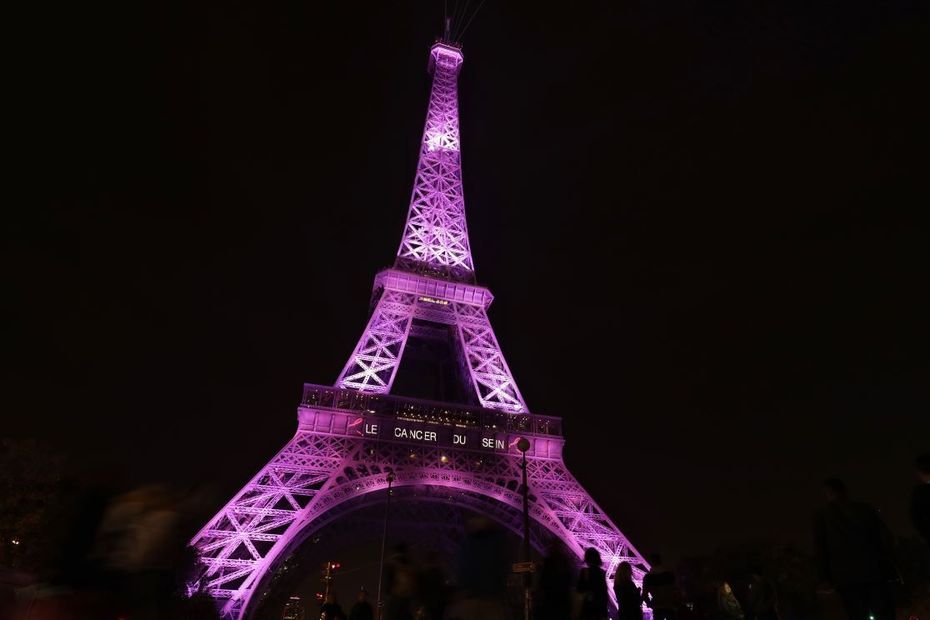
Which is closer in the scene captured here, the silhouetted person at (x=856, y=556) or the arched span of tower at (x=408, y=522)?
the silhouetted person at (x=856, y=556)

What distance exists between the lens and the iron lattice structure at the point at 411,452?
2741 cm

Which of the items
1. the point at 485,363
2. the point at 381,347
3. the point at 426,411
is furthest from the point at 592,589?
the point at 485,363

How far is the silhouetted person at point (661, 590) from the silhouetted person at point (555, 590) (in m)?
2.53

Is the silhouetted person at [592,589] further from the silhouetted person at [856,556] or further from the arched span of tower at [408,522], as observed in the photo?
the arched span of tower at [408,522]

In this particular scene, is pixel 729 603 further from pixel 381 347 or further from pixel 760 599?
pixel 381 347

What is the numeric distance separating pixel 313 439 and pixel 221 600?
8.74m

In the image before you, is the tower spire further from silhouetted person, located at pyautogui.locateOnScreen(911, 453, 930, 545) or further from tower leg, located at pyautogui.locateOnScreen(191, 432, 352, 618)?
silhouetted person, located at pyautogui.locateOnScreen(911, 453, 930, 545)

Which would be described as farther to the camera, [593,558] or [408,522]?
[408,522]

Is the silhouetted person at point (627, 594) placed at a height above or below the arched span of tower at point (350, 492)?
below

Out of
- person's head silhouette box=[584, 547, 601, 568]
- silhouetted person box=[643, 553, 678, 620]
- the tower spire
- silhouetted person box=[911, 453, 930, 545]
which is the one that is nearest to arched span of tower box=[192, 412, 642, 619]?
the tower spire

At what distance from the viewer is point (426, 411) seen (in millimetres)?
35438

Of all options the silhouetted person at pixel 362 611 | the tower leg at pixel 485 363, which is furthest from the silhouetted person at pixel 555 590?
the tower leg at pixel 485 363

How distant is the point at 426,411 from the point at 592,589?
27.6 meters

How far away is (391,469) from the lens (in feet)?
104
